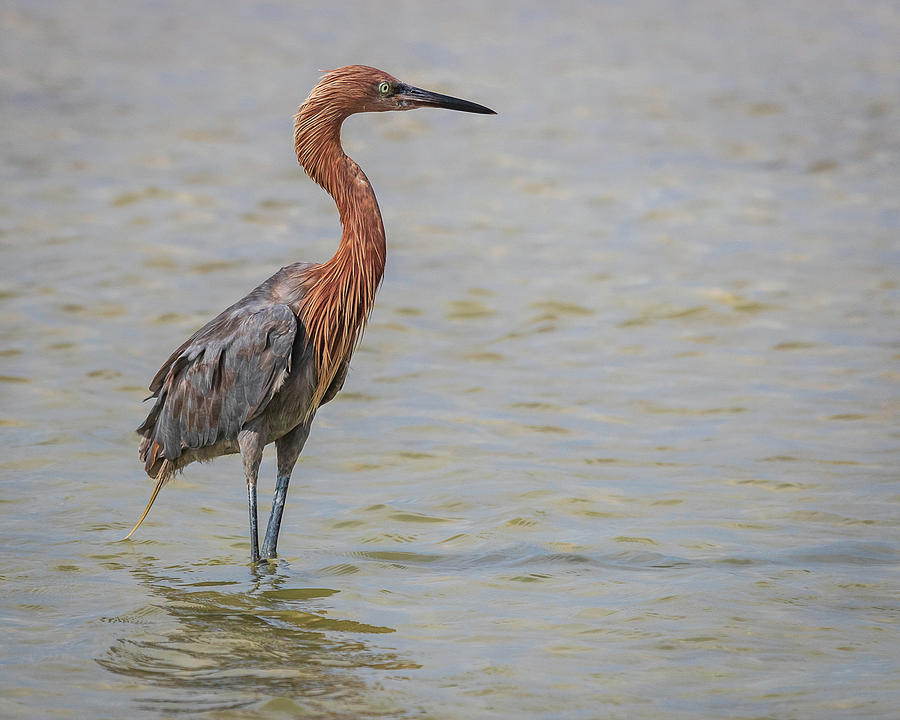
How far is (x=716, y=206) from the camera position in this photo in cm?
1474

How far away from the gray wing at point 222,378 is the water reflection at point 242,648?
75 cm

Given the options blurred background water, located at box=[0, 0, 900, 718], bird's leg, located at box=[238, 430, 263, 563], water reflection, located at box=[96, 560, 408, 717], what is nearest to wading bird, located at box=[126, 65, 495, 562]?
bird's leg, located at box=[238, 430, 263, 563]

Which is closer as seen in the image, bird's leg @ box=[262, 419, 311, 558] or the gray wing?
the gray wing

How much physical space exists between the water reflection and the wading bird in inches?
14.4

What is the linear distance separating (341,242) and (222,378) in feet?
2.92

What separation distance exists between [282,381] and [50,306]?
18.5 feet

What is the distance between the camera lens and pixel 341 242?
6730mm

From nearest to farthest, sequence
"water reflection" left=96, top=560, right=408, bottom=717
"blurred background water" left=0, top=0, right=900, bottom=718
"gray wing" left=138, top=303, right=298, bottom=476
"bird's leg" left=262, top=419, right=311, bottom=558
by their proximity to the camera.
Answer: "water reflection" left=96, top=560, right=408, bottom=717
"blurred background water" left=0, top=0, right=900, bottom=718
"gray wing" left=138, top=303, right=298, bottom=476
"bird's leg" left=262, top=419, right=311, bottom=558

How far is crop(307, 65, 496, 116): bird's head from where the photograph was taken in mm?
6777

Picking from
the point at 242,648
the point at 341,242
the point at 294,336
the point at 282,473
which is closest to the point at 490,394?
the point at 282,473

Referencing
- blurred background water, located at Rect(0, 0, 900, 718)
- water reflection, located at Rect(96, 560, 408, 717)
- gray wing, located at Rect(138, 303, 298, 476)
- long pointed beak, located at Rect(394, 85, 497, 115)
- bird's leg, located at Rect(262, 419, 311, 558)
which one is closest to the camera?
water reflection, located at Rect(96, 560, 408, 717)

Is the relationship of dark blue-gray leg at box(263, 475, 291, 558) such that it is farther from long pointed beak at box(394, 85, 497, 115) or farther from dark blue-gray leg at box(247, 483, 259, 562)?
long pointed beak at box(394, 85, 497, 115)

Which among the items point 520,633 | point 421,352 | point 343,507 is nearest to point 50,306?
point 421,352

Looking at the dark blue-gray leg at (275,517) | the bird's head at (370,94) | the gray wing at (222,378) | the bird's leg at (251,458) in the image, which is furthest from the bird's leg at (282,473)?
the bird's head at (370,94)
